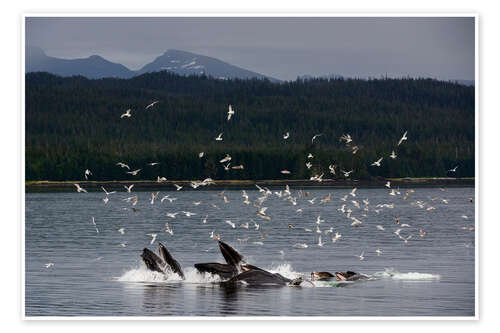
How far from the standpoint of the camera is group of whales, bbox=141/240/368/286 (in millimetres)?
35125

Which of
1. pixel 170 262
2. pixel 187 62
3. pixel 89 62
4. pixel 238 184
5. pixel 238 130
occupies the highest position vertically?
pixel 187 62

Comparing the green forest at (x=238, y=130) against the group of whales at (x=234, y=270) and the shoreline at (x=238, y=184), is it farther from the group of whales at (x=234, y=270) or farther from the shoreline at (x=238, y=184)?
the group of whales at (x=234, y=270)

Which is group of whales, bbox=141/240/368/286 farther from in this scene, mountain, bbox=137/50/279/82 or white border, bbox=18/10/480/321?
mountain, bbox=137/50/279/82

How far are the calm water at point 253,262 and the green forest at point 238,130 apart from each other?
45.7ft

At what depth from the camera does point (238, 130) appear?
12788 cm

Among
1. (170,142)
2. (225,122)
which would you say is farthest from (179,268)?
(225,122)

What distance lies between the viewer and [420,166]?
324 feet

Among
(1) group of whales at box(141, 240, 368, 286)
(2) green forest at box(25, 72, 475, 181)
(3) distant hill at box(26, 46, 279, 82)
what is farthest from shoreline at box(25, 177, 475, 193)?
(1) group of whales at box(141, 240, 368, 286)

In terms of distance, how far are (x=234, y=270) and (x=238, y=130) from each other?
91.9m
